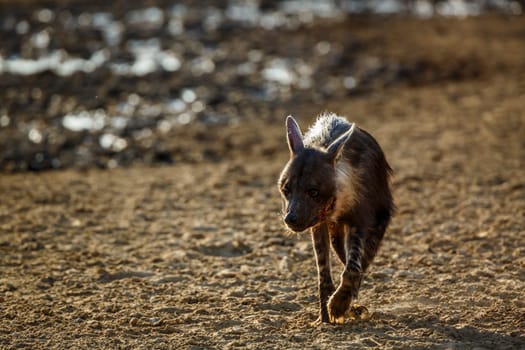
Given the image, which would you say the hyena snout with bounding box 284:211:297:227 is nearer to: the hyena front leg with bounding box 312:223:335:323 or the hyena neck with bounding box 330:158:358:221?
the hyena neck with bounding box 330:158:358:221

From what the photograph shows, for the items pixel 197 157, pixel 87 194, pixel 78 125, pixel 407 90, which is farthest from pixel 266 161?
pixel 407 90

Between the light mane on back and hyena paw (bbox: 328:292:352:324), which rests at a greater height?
the light mane on back

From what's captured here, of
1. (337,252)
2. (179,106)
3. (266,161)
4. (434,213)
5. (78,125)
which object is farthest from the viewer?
(179,106)

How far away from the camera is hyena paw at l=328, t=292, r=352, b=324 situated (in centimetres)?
554

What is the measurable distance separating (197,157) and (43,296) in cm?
487

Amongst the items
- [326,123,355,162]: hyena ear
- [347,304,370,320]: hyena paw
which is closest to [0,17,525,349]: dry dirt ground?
[347,304,370,320]: hyena paw

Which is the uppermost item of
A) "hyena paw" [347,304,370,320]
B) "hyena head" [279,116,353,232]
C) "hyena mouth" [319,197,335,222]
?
"hyena head" [279,116,353,232]

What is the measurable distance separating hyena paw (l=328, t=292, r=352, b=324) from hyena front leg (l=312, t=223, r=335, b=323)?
0.53ft

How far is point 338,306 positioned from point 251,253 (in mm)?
1958

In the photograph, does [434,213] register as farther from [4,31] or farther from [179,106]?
[4,31]

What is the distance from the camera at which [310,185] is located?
529 centimetres

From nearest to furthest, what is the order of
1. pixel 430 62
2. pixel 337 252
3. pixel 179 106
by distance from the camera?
pixel 337 252 < pixel 179 106 < pixel 430 62

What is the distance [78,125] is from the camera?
12.6 m

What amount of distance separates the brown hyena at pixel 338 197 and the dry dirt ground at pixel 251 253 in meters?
0.32
